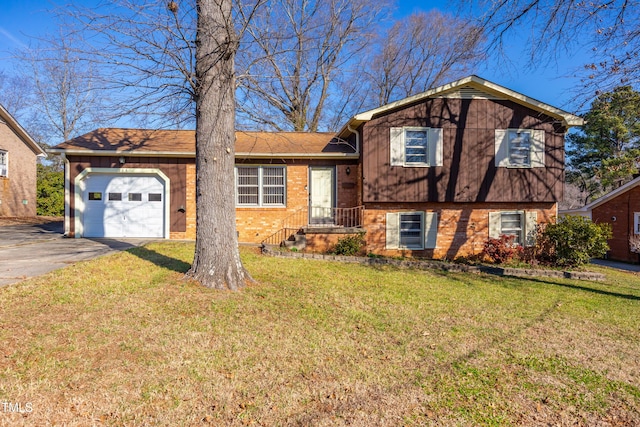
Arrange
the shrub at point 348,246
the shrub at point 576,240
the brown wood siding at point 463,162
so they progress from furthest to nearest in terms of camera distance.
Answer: the brown wood siding at point 463,162
the shrub at point 348,246
the shrub at point 576,240

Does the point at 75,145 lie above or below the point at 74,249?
above

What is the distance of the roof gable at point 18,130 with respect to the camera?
18769 mm

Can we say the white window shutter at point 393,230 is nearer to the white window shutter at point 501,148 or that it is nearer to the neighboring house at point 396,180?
the neighboring house at point 396,180

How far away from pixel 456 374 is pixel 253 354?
6.84 ft

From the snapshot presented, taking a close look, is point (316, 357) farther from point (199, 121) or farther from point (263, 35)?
point (263, 35)

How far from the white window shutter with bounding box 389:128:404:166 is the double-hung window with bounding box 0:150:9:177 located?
67.2ft

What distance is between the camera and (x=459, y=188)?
11859 millimetres

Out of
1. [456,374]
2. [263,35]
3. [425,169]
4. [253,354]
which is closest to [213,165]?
[263,35]

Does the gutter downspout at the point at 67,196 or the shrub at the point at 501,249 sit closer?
the shrub at the point at 501,249

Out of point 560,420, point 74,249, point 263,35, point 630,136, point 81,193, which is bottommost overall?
point 560,420

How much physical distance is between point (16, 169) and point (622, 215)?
106 ft

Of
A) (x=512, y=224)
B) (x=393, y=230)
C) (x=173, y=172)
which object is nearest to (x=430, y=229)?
(x=393, y=230)

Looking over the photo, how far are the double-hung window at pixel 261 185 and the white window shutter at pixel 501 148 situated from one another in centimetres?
732

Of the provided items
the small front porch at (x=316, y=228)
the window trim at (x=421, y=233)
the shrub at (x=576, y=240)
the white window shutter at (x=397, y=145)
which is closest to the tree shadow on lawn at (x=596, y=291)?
the shrub at (x=576, y=240)
